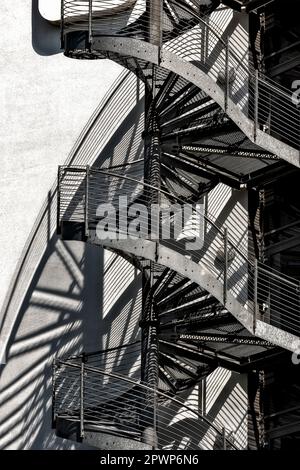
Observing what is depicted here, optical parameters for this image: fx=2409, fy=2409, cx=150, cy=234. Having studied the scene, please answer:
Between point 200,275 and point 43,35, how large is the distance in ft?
15.5

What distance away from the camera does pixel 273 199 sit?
122ft

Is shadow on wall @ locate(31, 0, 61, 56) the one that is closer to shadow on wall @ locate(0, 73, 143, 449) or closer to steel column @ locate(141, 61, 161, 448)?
shadow on wall @ locate(0, 73, 143, 449)

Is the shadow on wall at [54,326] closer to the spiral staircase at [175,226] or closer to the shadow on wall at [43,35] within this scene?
the spiral staircase at [175,226]

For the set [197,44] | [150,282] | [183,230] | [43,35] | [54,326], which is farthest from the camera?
[197,44]

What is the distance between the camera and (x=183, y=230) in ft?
115

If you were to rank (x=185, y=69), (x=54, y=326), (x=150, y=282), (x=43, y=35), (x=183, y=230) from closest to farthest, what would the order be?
(x=185, y=69)
(x=150, y=282)
(x=183, y=230)
(x=54, y=326)
(x=43, y=35)

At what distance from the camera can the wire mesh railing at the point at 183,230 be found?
111 ft

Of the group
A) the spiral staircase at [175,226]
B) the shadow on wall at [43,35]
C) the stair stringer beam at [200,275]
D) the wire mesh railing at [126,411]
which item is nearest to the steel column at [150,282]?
the spiral staircase at [175,226]

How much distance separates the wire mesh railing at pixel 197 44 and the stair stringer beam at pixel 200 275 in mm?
2450

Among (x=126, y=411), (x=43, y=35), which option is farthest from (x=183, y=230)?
(x=43, y=35)

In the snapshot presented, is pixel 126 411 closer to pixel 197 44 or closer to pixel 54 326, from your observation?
pixel 54 326

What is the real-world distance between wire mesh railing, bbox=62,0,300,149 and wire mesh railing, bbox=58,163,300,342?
67.4 inches

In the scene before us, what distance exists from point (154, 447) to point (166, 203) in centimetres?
401

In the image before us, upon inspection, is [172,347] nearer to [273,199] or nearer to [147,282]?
[147,282]
